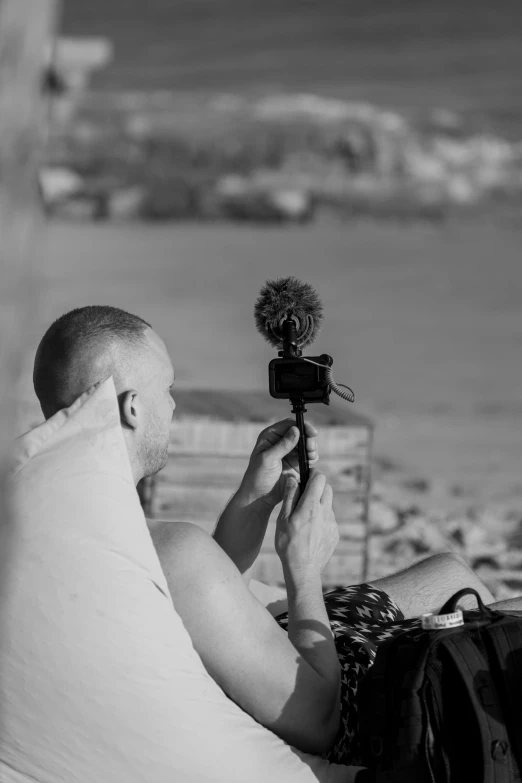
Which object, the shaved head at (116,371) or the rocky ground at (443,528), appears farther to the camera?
the rocky ground at (443,528)

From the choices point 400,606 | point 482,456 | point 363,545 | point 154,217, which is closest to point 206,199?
point 154,217

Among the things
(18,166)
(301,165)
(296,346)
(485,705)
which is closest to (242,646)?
(485,705)

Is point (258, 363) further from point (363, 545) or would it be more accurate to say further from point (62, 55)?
point (62, 55)

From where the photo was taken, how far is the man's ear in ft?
5.37

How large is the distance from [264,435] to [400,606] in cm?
60

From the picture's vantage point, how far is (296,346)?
6.08ft

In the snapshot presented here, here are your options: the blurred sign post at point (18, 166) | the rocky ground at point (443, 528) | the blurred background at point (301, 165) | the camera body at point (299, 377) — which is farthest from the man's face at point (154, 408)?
the blurred background at point (301, 165)

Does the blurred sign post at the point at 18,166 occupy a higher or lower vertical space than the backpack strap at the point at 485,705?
higher

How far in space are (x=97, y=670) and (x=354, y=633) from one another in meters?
0.64

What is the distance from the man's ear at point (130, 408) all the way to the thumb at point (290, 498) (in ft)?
1.00

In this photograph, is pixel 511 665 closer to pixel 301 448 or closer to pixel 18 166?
pixel 301 448

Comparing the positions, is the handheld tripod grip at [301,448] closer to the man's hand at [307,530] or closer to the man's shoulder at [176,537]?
the man's hand at [307,530]

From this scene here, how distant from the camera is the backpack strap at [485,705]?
143 cm

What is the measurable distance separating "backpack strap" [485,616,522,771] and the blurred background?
22.3 feet
